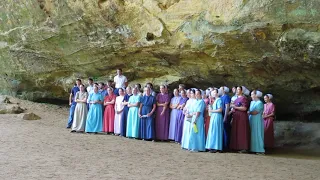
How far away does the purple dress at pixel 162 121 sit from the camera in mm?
13539

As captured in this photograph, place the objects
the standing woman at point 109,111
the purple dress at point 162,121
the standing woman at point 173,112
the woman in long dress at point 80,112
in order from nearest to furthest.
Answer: the standing woman at point 173,112 < the purple dress at point 162,121 < the standing woman at point 109,111 < the woman in long dress at point 80,112

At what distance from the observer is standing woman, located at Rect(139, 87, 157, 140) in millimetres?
13461

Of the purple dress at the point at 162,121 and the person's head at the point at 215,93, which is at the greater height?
the person's head at the point at 215,93

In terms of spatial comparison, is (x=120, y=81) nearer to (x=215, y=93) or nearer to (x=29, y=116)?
(x=29, y=116)

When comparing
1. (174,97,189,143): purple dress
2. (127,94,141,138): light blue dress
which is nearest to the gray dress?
(127,94,141,138): light blue dress

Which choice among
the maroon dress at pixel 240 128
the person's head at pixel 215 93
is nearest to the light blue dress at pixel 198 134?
the person's head at pixel 215 93

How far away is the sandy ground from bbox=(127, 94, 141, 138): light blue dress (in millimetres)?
406

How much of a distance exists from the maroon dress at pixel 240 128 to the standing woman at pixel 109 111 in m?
4.25

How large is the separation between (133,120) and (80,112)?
2.00 meters

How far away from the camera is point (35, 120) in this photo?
16.2 m

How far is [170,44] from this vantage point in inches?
538

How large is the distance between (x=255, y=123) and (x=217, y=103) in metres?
1.26

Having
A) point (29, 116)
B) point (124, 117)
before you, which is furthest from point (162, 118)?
point (29, 116)

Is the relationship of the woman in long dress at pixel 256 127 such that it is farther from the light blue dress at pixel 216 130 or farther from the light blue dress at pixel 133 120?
the light blue dress at pixel 133 120
